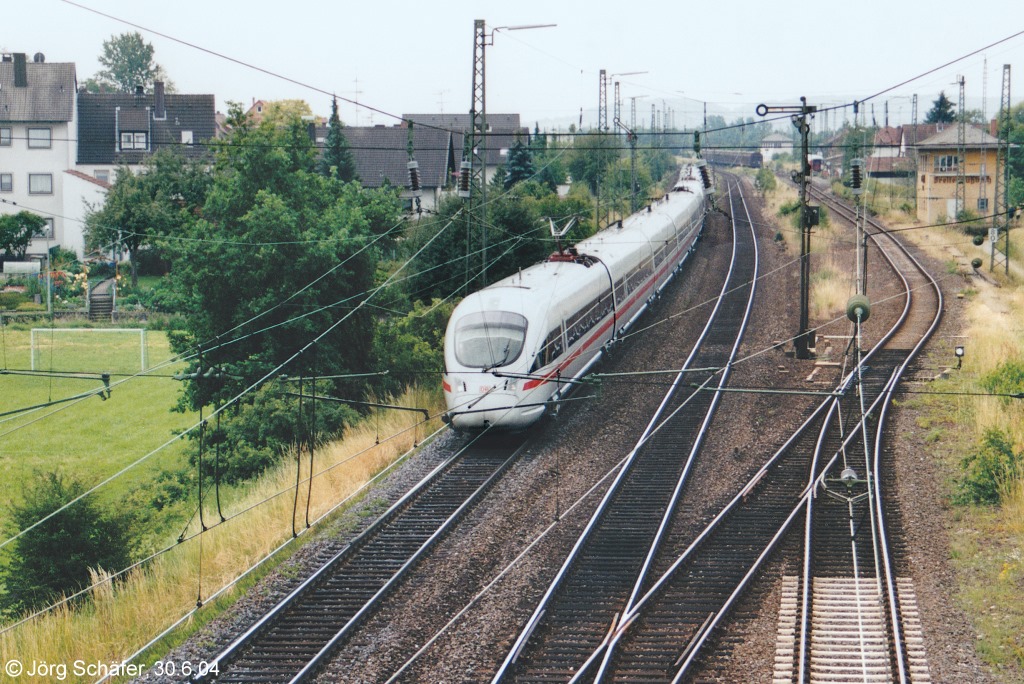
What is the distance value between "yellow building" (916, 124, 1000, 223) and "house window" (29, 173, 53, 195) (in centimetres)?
4916

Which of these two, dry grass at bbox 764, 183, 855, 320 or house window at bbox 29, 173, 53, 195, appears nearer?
dry grass at bbox 764, 183, 855, 320

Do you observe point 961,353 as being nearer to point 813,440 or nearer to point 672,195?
point 813,440

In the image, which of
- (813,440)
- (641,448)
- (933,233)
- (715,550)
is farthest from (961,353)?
(933,233)

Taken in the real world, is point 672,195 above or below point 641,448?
above

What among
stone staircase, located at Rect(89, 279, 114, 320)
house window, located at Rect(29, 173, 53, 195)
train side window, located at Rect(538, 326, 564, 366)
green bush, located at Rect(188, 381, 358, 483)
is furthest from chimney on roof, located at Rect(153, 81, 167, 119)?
train side window, located at Rect(538, 326, 564, 366)

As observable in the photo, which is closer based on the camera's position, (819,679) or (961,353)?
(819,679)

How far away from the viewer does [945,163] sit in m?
63.7

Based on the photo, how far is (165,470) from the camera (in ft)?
97.7

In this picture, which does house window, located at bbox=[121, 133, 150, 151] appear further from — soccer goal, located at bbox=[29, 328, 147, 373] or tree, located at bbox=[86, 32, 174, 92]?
tree, located at bbox=[86, 32, 174, 92]

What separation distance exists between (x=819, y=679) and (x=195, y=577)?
30.6 feet

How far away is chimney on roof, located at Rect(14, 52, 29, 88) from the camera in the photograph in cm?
6794

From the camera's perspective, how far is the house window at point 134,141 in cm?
7181

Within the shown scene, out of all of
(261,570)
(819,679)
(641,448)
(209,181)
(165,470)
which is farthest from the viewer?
(209,181)

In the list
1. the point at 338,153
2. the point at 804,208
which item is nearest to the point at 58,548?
the point at 804,208
